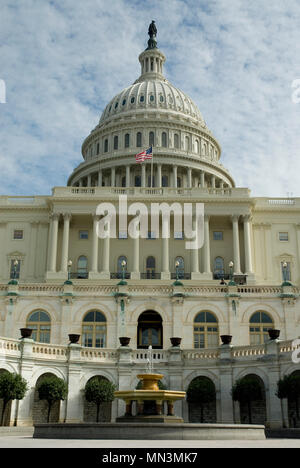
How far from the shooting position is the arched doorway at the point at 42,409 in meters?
42.0

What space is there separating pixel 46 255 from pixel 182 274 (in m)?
20.2

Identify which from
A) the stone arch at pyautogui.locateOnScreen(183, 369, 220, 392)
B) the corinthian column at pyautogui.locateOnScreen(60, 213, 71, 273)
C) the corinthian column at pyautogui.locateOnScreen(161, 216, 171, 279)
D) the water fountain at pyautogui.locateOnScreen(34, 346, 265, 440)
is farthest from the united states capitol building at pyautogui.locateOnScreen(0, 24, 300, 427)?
the water fountain at pyautogui.locateOnScreen(34, 346, 265, 440)

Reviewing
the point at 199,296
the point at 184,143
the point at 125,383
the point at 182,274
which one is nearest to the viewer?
the point at 125,383

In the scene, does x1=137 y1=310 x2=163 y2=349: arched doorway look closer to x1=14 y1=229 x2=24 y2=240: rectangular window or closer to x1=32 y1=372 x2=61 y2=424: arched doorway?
x1=32 y1=372 x2=61 y2=424: arched doorway

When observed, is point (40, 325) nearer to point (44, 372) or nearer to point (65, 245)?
point (44, 372)

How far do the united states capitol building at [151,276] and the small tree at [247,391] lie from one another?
0.98 meters

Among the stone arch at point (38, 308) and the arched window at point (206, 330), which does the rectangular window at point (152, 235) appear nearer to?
the arched window at point (206, 330)

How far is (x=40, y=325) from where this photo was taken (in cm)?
5222

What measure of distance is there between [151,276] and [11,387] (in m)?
45.4

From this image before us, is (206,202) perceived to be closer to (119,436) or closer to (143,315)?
(143,315)

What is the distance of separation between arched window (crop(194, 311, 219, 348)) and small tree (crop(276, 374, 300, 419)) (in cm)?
1265

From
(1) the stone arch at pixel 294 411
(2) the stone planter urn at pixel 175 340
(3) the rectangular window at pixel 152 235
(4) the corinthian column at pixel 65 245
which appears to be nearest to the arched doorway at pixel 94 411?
(2) the stone planter urn at pixel 175 340

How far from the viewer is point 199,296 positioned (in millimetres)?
52844
